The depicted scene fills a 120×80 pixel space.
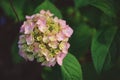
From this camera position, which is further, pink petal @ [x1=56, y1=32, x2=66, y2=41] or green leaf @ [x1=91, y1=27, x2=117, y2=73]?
green leaf @ [x1=91, y1=27, x2=117, y2=73]

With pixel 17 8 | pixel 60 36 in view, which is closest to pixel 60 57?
pixel 60 36

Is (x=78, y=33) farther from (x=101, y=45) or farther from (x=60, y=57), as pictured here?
(x=60, y=57)

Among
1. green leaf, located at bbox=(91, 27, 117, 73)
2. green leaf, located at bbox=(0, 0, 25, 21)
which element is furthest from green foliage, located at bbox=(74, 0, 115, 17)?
green leaf, located at bbox=(0, 0, 25, 21)

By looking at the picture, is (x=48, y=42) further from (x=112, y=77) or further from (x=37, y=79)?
(x=37, y=79)

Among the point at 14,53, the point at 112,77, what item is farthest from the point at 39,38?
the point at 112,77

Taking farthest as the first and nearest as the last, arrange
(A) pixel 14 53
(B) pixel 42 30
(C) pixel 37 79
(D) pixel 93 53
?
(C) pixel 37 79, (A) pixel 14 53, (D) pixel 93 53, (B) pixel 42 30

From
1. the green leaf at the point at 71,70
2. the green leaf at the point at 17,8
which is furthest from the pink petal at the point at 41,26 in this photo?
the green leaf at the point at 17,8

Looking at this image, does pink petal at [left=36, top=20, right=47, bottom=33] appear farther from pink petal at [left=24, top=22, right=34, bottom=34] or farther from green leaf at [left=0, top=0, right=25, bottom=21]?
green leaf at [left=0, top=0, right=25, bottom=21]
